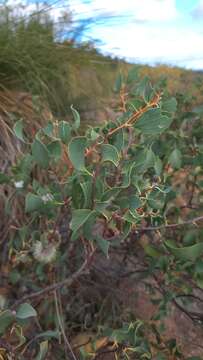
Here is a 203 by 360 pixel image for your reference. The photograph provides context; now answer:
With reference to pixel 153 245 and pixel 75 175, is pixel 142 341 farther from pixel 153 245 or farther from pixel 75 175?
pixel 75 175

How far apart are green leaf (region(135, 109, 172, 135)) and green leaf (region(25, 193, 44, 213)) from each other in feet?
0.97

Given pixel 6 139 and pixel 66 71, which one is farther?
pixel 66 71

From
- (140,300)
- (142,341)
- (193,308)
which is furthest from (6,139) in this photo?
(142,341)

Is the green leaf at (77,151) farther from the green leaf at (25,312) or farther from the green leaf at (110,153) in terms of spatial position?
the green leaf at (25,312)

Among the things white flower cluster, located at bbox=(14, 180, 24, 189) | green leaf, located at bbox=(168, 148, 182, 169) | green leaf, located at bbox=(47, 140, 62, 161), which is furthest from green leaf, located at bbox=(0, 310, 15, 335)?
green leaf, located at bbox=(168, 148, 182, 169)

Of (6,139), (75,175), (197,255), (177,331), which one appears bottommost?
(177,331)

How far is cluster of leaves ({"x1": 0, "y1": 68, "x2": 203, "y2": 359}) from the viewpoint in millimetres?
1131

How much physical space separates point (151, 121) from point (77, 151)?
0.52ft

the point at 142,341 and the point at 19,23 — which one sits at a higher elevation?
the point at 19,23

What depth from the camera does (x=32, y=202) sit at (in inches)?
50.7

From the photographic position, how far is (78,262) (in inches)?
74.1

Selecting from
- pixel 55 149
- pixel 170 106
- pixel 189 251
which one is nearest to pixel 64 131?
pixel 55 149

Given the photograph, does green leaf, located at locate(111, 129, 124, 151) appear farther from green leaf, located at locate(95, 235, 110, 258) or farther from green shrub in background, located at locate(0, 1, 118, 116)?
green shrub in background, located at locate(0, 1, 118, 116)

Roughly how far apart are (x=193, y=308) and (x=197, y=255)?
930 mm
